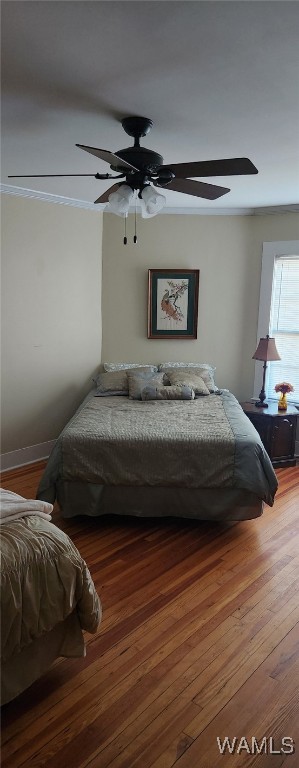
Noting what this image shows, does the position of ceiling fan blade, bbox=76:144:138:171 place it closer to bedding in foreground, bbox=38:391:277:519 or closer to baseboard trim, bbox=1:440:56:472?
bedding in foreground, bbox=38:391:277:519

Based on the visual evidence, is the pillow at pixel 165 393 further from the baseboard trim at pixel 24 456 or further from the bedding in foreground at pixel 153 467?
the baseboard trim at pixel 24 456

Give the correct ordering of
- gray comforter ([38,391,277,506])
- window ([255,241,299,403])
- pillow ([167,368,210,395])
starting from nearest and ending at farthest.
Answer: gray comforter ([38,391,277,506]) < pillow ([167,368,210,395]) < window ([255,241,299,403])

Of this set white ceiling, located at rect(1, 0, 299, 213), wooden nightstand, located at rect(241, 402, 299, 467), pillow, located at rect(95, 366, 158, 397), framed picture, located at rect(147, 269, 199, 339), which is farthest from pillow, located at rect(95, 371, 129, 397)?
white ceiling, located at rect(1, 0, 299, 213)

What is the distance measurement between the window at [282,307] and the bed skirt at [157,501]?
2.02 metres

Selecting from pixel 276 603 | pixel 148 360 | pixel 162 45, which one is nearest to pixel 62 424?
pixel 148 360

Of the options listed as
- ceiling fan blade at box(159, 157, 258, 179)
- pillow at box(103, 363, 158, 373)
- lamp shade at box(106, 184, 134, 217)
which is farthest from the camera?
pillow at box(103, 363, 158, 373)

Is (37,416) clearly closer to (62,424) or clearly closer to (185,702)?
(62,424)

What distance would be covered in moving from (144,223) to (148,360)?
1443 millimetres

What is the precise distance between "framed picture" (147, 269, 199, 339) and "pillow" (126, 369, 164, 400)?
2.13 ft

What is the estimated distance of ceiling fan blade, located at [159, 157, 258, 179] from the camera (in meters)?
2.10

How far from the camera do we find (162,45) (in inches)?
67.4

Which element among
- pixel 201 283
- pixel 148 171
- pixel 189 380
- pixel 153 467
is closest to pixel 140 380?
pixel 189 380

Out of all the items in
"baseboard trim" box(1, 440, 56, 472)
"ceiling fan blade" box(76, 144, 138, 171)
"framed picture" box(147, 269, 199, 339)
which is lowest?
"baseboard trim" box(1, 440, 56, 472)

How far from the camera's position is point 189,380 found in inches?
178
